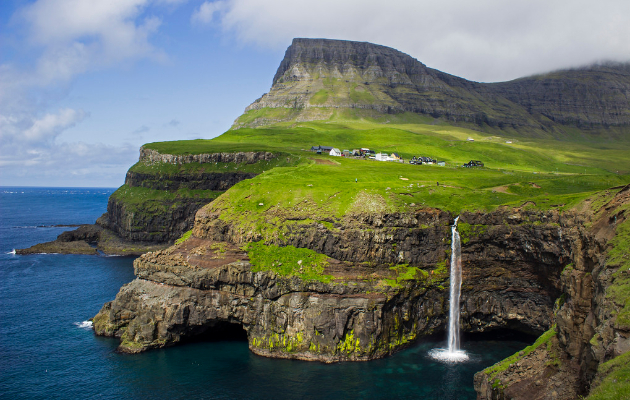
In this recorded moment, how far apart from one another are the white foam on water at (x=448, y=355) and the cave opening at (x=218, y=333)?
29.0m

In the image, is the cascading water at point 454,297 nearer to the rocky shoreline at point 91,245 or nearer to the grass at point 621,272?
the grass at point 621,272

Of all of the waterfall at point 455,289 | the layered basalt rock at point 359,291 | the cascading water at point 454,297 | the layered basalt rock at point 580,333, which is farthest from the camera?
the waterfall at point 455,289

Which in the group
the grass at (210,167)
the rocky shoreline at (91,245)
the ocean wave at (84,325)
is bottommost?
the ocean wave at (84,325)

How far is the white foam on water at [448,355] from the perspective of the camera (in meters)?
61.8

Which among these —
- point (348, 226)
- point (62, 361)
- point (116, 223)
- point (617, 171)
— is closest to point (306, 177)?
point (348, 226)

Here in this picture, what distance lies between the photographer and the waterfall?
220 ft

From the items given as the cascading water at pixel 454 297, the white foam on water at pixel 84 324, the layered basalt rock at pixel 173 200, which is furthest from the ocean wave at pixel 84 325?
the layered basalt rock at pixel 173 200

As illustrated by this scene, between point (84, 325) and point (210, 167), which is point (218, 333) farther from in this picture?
point (210, 167)

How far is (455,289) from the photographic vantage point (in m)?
68.9

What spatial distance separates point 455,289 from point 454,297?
1.23 meters

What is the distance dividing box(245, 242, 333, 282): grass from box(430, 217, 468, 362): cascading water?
1947cm

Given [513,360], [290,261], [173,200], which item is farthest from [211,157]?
[513,360]

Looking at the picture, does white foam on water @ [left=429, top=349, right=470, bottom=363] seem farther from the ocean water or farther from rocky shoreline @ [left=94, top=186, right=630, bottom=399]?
rocky shoreline @ [left=94, top=186, right=630, bottom=399]

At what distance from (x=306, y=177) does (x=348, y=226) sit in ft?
90.9
